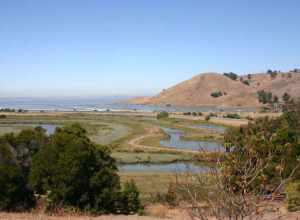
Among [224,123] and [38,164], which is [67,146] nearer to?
[38,164]

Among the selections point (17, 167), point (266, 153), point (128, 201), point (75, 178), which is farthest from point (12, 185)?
point (266, 153)

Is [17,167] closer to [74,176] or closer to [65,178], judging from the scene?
[65,178]

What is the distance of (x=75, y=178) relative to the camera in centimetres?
2552

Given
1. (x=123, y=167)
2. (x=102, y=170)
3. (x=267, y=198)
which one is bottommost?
(x=123, y=167)

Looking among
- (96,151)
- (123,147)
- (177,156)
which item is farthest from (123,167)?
(96,151)

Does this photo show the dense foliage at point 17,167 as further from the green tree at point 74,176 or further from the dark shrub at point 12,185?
the green tree at point 74,176

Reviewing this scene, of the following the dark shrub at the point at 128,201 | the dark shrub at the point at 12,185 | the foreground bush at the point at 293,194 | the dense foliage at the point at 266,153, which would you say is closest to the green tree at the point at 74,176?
the dark shrub at the point at 128,201

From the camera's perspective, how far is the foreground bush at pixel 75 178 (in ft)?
83.5

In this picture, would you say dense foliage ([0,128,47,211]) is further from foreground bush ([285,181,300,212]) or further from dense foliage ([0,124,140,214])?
foreground bush ([285,181,300,212])

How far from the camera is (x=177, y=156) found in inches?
2247

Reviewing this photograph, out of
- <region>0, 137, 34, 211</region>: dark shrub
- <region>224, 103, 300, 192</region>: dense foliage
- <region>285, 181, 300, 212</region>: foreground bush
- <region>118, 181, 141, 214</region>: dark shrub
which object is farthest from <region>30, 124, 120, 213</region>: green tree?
<region>285, 181, 300, 212</region>: foreground bush

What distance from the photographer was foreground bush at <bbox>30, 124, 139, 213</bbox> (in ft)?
83.5

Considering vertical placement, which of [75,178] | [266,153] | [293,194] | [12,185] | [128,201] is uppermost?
[266,153]

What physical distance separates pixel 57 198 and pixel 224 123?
86.5 metres
